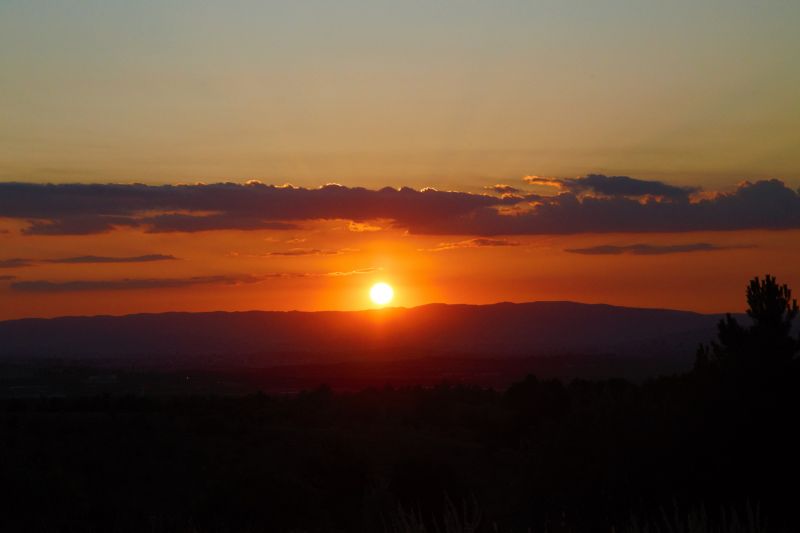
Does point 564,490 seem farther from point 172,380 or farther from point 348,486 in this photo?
point 172,380

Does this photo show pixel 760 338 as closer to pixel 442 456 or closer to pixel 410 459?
pixel 410 459

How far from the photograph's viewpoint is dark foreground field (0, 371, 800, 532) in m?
21.4

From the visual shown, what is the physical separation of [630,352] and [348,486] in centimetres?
15051

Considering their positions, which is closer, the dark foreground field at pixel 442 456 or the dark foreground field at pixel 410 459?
the dark foreground field at pixel 442 456

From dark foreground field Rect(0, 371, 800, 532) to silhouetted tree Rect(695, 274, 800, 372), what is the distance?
697mm

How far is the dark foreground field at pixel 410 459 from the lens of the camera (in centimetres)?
2143

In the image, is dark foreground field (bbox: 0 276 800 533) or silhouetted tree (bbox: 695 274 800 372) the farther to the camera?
silhouetted tree (bbox: 695 274 800 372)

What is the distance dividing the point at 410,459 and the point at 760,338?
48.1 feet

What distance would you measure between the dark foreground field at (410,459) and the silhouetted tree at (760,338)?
70 cm

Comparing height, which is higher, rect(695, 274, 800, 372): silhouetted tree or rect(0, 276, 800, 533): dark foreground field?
rect(695, 274, 800, 372): silhouetted tree

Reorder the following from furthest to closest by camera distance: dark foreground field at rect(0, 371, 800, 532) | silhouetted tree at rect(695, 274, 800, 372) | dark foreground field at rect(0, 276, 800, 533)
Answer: silhouetted tree at rect(695, 274, 800, 372) < dark foreground field at rect(0, 371, 800, 532) < dark foreground field at rect(0, 276, 800, 533)

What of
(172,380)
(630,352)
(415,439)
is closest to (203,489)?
(415,439)

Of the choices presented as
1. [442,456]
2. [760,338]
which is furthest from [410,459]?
[760,338]

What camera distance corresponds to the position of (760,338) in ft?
88.1
